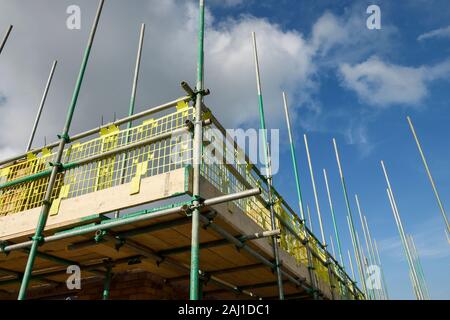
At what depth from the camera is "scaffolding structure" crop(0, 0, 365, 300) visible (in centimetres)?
534

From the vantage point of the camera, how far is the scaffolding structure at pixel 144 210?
5.34 m

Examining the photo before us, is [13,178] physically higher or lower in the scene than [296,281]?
higher

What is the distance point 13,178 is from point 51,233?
2.27m

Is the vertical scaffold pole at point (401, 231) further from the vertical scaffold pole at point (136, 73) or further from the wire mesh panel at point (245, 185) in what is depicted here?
the vertical scaffold pole at point (136, 73)

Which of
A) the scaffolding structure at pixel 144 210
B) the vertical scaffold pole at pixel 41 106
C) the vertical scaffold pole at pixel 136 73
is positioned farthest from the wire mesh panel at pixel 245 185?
the vertical scaffold pole at pixel 41 106

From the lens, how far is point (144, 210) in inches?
207

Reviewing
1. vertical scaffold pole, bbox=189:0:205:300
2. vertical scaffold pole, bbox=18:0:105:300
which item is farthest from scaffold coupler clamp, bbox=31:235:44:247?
vertical scaffold pole, bbox=189:0:205:300

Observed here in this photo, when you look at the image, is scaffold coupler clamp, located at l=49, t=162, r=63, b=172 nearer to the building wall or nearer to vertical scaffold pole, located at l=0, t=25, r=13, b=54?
the building wall

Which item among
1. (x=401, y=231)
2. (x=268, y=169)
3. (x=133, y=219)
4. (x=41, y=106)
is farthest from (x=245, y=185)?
Answer: (x=401, y=231)

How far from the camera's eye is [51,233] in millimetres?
6125

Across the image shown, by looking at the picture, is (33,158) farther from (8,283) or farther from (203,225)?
(203,225)

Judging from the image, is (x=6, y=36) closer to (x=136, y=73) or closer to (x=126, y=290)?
(x=136, y=73)
